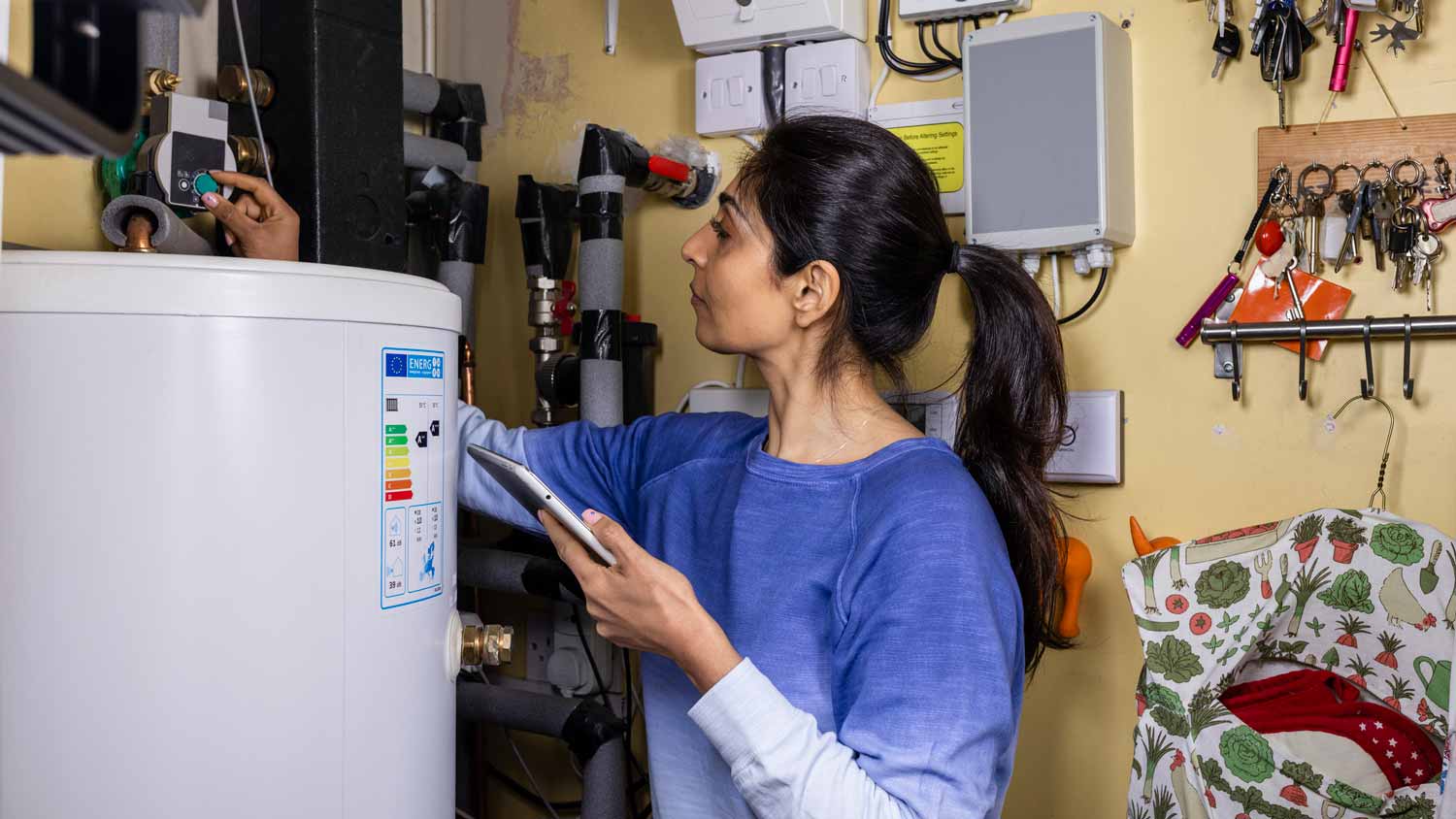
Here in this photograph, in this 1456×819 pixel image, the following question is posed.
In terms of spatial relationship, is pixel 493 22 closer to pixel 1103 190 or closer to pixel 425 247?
pixel 425 247

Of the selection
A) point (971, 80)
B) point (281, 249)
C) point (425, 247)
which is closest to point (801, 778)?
point (281, 249)

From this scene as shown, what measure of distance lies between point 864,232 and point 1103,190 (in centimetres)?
38

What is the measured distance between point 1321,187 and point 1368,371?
23 centimetres

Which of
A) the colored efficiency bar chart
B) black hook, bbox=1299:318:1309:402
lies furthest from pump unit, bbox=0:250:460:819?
black hook, bbox=1299:318:1309:402

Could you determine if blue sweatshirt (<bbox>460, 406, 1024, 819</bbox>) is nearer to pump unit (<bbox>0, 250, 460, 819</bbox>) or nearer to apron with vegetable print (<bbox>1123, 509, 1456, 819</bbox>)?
apron with vegetable print (<bbox>1123, 509, 1456, 819</bbox>)

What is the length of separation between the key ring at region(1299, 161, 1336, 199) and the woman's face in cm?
65

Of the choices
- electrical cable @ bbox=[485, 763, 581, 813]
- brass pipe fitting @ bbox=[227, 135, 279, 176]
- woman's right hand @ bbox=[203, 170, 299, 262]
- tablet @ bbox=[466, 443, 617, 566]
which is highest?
brass pipe fitting @ bbox=[227, 135, 279, 176]

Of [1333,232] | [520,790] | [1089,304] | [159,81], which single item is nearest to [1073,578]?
[1089,304]

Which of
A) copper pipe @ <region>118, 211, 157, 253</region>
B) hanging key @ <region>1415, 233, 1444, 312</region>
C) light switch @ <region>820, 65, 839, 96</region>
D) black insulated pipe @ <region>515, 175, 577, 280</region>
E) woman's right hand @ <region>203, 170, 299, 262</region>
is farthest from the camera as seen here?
black insulated pipe @ <region>515, 175, 577, 280</region>

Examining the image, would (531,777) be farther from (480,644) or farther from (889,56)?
(889,56)

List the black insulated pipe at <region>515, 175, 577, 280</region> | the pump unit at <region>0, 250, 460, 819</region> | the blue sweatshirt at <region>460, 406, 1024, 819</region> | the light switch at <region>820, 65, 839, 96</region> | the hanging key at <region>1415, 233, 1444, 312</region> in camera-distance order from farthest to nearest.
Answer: the black insulated pipe at <region>515, 175, 577, 280</region>
the light switch at <region>820, 65, 839, 96</region>
the hanging key at <region>1415, 233, 1444, 312</region>
the blue sweatshirt at <region>460, 406, 1024, 819</region>
the pump unit at <region>0, 250, 460, 819</region>

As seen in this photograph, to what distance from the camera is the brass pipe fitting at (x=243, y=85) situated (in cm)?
133

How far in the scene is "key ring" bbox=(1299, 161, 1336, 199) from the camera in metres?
1.41

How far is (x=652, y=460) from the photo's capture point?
1.46m
